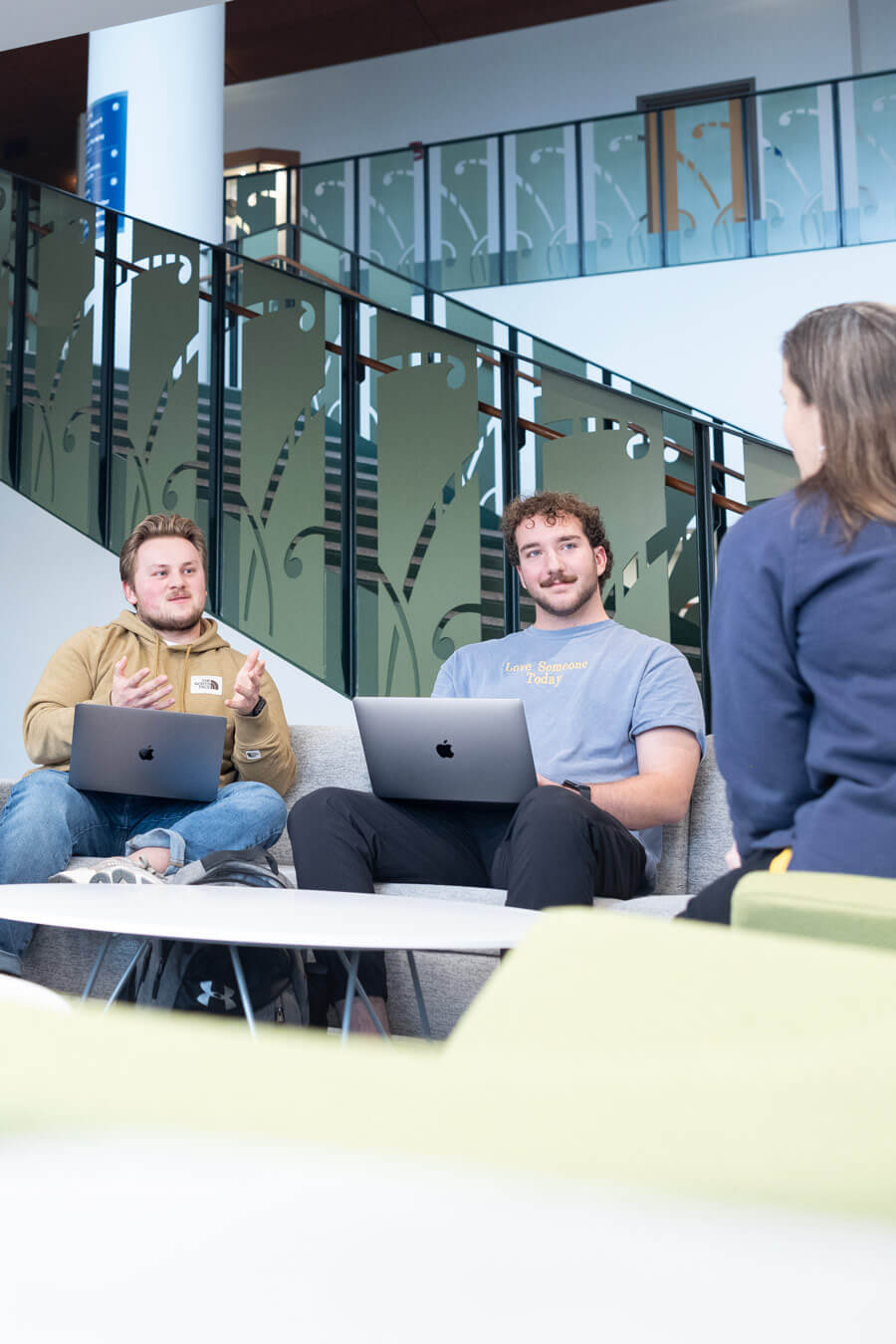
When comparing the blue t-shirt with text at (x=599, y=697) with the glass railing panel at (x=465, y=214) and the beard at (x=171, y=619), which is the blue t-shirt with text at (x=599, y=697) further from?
the glass railing panel at (x=465, y=214)

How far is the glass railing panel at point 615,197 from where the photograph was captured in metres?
7.74

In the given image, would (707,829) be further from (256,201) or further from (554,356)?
(256,201)

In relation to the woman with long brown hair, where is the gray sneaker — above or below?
below

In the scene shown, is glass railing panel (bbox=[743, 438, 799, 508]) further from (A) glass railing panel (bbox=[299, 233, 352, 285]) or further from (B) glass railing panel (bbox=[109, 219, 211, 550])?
(A) glass railing panel (bbox=[299, 233, 352, 285])

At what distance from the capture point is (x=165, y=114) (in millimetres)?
5676

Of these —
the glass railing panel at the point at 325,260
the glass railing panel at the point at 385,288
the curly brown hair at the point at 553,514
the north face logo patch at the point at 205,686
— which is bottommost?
the north face logo patch at the point at 205,686

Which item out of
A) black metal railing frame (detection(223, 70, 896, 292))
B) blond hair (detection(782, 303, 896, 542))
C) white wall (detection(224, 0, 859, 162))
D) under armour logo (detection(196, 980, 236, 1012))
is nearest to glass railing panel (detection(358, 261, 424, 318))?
black metal railing frame (detection(223, 70, 896, 292))

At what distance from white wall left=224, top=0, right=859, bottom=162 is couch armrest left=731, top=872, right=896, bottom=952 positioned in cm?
883

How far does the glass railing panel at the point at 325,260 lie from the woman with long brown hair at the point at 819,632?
6.56 m

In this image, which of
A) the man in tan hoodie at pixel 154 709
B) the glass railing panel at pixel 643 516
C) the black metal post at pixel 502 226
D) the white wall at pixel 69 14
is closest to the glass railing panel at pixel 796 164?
the black metal post at pixel 502 226

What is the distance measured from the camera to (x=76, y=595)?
15.1 feet

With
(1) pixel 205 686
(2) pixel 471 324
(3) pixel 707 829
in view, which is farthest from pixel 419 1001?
(2) pixel 471 324

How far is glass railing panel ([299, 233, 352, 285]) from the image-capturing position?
24.8 feet

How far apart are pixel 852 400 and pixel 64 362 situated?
3.99 meters
